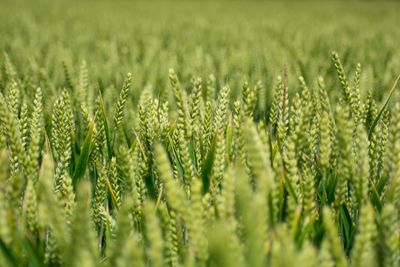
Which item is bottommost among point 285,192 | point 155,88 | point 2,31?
point 285,192

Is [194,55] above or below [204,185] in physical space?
above

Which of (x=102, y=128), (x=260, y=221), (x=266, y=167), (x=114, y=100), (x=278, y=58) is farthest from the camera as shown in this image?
(x=278, y=58)

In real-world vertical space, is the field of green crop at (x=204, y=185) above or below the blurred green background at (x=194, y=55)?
below

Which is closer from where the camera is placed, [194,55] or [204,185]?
[204,185]

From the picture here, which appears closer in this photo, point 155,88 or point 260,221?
point 260,221

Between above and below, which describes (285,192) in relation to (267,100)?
below

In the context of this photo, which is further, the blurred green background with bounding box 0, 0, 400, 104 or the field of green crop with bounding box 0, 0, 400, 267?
the blurred green background with bounding box 0, 0, 400, 104

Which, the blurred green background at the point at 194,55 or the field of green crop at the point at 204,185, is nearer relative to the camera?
the field of green crop at the point at 204,185

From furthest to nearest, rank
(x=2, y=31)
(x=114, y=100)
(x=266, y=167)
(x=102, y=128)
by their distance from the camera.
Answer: (x=2, y=31)
(x=114, y=100)
(x=102, y=128)
(x=266, y=167)

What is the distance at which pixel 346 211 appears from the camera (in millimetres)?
679

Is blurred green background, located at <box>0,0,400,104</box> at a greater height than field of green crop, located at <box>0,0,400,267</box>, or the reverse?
blurred green background, located at <box>0,0,400,104</box>

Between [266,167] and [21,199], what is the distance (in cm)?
40

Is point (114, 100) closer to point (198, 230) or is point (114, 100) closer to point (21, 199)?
point (21, 199)

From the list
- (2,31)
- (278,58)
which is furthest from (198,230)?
(2,31)
